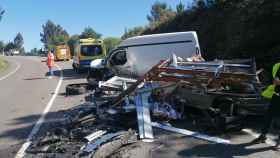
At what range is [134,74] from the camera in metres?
14.6

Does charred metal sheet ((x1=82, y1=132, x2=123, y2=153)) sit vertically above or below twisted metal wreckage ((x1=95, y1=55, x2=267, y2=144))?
below

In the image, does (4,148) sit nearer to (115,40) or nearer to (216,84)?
(216,84)

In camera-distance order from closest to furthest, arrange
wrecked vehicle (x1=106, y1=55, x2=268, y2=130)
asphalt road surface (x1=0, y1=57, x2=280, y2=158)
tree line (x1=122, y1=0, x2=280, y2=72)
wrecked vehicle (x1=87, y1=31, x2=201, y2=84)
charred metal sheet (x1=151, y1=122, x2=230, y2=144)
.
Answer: asphalt road surface (x1=0, y1=57, x2=280, y2=158) < charred metal sheet (x1=151, y1=122, x2=230, y2=144) < wrecked vehicle (x1=106, y1=55, x2=268, y2=130) < wrecked vehicle (x1=87, y1=31, x2=201, y2=84) < tree line (x1=122, y1=0, x2=280, y2=72)

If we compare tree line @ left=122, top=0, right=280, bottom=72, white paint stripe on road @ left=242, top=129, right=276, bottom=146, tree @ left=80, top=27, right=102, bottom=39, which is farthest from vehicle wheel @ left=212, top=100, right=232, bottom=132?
tree @ left=80, top=27, right=102, bottom=39

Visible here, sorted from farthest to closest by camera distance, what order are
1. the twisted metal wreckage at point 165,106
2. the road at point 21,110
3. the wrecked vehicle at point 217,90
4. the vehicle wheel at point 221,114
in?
the wrecked vehicle at point 217,90 → the road at point 21,110 → the vehicle wheel at point 221,114 → the twisted metal wreckage at point 165,106

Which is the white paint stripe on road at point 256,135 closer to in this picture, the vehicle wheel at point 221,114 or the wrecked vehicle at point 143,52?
the vehicle wheel at point 221,114

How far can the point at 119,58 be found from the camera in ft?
49.1

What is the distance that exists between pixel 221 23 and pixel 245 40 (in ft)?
13.3

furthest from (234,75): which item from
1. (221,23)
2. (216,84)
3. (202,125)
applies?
(221,23)

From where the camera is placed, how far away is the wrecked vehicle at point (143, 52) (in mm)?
13320

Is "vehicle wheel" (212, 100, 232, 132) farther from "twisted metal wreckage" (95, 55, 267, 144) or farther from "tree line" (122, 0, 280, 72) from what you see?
"tree line" (122, 0, 280, 72)

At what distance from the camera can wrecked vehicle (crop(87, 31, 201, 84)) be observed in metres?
13.3

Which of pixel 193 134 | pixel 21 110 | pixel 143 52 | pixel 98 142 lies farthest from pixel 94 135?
pixel 143 52

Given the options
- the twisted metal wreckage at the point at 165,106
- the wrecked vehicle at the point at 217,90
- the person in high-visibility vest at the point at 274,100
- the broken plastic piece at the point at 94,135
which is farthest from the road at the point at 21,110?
the person in high-visibility vest at the point at 274,100
